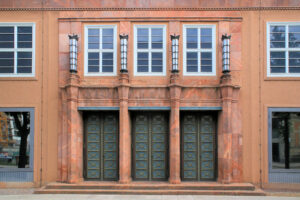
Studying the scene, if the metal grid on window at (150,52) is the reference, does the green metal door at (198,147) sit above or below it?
below

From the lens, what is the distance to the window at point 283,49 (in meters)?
11.7

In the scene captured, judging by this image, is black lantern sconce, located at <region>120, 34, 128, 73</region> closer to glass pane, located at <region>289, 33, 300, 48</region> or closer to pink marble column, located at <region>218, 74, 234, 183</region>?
pink marble column, located at <region>218, 74, 234, 183</region>

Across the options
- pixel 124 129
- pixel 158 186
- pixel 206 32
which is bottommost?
pixel 158 186

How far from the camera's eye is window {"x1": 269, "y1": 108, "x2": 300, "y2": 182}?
37.5ft

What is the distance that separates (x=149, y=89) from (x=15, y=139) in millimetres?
6180

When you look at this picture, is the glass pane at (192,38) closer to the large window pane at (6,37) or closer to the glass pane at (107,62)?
the glass pane at (107,62)

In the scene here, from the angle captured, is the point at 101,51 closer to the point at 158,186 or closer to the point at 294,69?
the point at 158,186

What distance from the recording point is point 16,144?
11836 millimetres

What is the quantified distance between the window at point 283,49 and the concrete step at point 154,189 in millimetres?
5002

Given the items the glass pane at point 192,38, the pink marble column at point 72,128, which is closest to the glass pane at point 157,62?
the glass pane at point 192,38

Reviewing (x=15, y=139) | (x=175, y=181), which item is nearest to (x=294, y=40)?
(x=175, y=181)

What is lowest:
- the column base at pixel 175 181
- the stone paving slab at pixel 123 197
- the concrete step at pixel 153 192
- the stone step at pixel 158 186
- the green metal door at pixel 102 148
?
the stone paving slab at pixel 123 197

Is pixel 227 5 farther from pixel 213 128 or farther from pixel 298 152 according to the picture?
pixel 298 152

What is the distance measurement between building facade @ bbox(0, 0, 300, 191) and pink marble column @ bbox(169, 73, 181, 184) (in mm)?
100
